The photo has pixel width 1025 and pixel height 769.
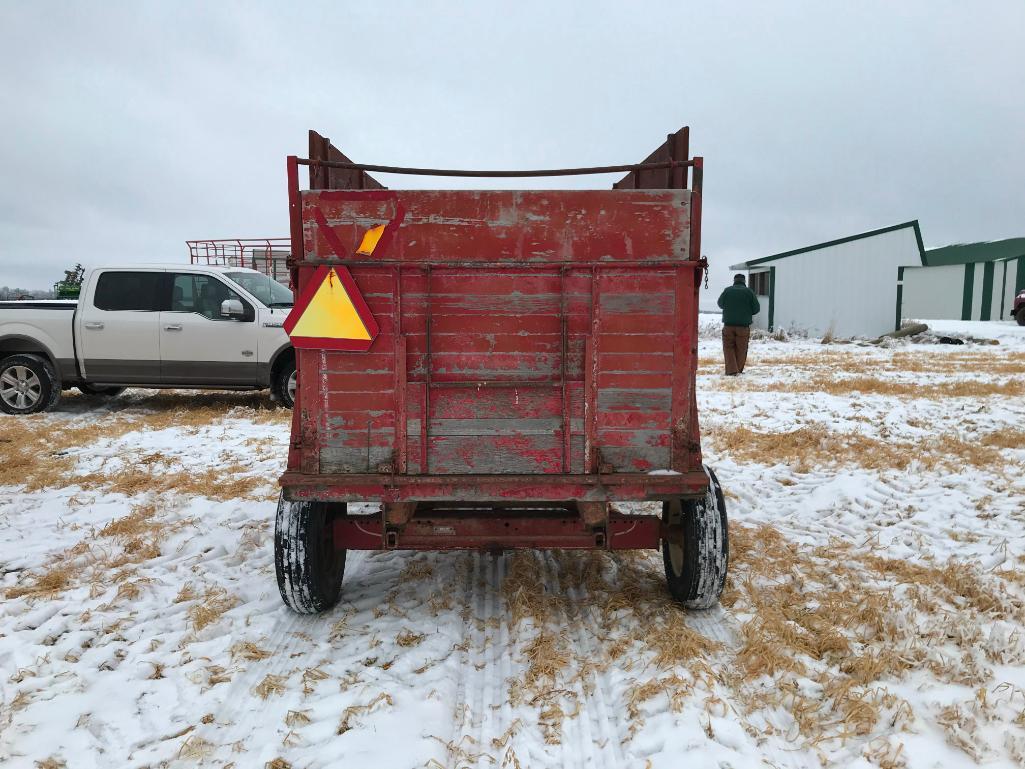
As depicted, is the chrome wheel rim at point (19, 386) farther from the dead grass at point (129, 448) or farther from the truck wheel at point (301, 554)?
the truck wheel at point (301, 554)

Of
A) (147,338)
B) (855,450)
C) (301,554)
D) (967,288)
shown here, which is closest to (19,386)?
(147,338)

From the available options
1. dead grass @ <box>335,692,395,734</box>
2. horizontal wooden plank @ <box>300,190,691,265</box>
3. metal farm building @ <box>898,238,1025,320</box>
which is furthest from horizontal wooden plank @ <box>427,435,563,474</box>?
metal farm building @ <box>898,238,1025,320</box>

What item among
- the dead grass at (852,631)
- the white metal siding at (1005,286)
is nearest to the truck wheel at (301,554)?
the dead grass at (852,631)

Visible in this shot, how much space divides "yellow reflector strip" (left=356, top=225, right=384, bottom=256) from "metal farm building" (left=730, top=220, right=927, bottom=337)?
24416 mm

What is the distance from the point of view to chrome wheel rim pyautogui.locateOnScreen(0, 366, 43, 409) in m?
9.95

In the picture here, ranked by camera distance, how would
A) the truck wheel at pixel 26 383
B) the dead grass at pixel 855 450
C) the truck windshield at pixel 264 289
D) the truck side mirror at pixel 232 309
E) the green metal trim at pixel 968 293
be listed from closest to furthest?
1. the dead grass at pixel 855 450
2. the truck side mirror at pixel 232 309
3. the truck wheel at pixel 26 383
4. the truck windshield at pixel 264 289
5. the green metal trim at pixel 968 293

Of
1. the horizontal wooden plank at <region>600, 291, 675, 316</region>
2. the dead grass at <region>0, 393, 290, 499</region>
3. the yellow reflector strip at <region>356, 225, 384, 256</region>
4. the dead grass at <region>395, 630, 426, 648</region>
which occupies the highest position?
Result: the yellow reflector strip at <region>356, 225, 384, 256</region>

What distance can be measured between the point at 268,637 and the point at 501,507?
1.48 meters

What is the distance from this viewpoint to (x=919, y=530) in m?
5.05

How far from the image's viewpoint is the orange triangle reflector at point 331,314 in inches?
124

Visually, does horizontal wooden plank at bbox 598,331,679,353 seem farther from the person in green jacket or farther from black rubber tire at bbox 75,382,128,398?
the person in green jacket

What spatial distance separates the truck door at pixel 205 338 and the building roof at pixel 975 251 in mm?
40429

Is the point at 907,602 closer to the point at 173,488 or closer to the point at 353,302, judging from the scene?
the point at 353,302

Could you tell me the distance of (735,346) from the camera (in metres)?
13.8
